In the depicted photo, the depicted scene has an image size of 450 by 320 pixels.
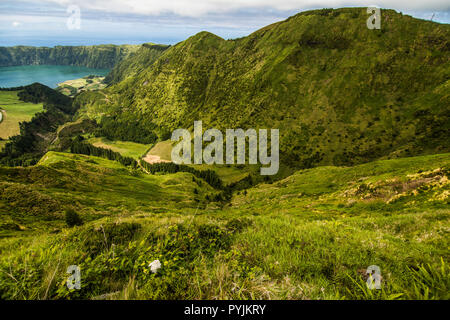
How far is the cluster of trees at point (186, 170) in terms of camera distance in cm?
16300

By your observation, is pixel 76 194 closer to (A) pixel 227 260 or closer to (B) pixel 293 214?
(B) pixel 293 214

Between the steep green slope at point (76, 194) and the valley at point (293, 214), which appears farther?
the steep green slope at point (76, 194)

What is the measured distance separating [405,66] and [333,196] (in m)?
205

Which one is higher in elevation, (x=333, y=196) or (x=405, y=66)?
(x=405, y=66)

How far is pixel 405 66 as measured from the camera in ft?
583

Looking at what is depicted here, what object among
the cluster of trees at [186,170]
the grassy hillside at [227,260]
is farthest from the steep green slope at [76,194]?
the cluster of trees at [186,170]

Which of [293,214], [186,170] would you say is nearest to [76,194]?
[293,214]

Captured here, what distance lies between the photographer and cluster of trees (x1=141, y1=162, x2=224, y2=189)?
163 meters

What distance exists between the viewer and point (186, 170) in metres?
184

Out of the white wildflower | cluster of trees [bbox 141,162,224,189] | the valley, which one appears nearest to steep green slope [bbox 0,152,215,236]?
the valley

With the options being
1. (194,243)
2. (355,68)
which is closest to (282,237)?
(194,243)

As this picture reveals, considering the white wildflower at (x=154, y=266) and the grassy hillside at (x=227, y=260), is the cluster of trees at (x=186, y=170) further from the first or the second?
the white wildflower at (x=154, y=266)
